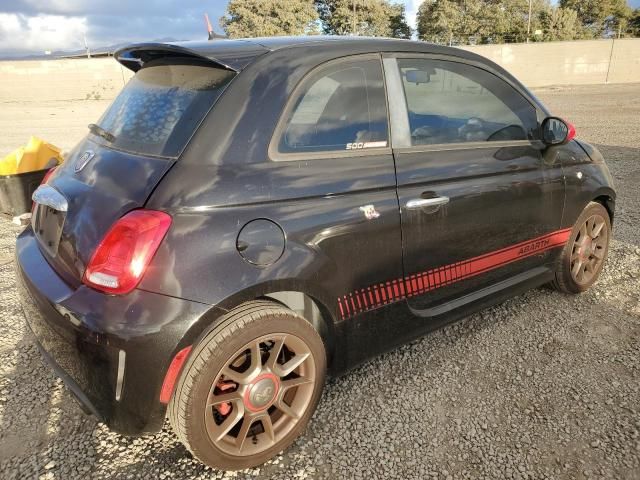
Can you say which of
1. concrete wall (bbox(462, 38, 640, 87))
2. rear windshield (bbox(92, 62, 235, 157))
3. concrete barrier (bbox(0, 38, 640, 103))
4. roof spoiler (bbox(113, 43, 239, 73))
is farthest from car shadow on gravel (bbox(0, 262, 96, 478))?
concrete wall (bbox(462, 38, 640, 87))

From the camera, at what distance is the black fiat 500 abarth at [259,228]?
5.74ft

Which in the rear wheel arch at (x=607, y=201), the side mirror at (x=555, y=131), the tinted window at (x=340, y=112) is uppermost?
the tinted window at (x=340, y=112)

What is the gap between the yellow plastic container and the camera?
15.9 ft

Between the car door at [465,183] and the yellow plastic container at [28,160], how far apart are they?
13.6 feet

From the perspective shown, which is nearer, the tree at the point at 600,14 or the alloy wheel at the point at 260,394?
the alloy wheel at the point at 260,394

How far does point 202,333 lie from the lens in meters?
1.79

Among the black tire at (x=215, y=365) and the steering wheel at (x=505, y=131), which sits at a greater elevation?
the steering wheel at (x=505, y=131)

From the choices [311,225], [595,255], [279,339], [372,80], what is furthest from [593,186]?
[279,339]

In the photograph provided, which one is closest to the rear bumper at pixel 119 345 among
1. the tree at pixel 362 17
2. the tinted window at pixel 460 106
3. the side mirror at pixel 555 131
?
the tinted window at pixel 460 106

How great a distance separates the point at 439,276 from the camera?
100 inches

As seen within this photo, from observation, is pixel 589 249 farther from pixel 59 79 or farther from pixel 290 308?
pixel 59 79

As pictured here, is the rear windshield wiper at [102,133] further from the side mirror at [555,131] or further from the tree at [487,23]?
the tree at [487,23]

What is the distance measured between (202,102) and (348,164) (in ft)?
2.25

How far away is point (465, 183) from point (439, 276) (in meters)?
0.52
